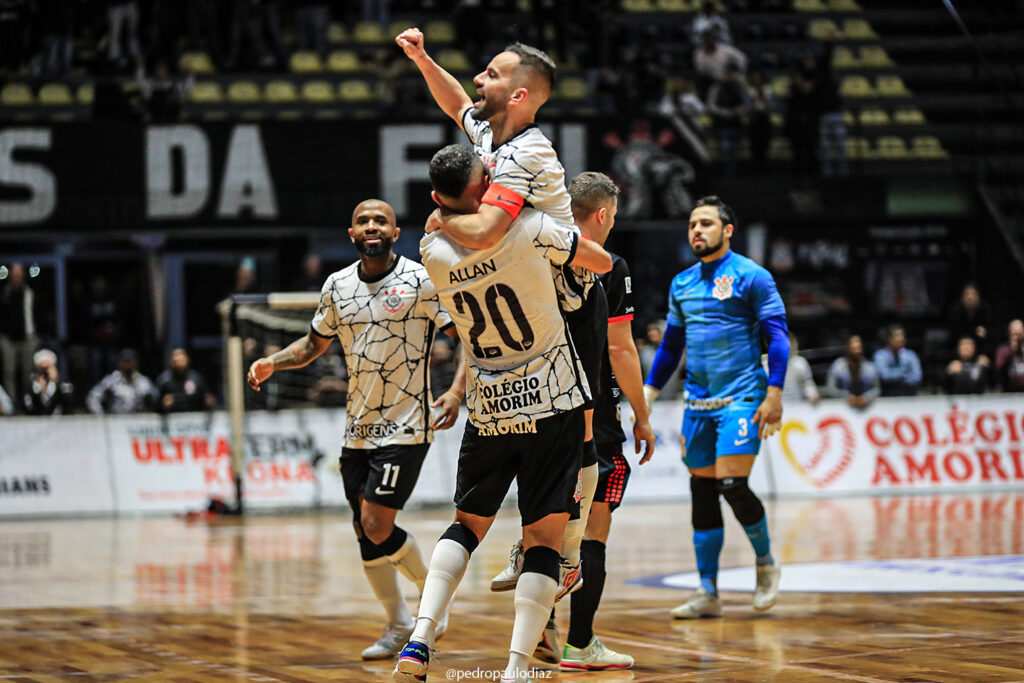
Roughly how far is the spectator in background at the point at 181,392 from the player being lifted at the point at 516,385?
12.5 meters

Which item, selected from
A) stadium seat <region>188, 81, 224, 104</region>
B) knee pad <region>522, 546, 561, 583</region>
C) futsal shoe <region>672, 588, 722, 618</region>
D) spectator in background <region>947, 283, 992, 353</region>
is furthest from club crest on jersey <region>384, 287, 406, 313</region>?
stadium seat <region>188, 81, 224, 104</region>

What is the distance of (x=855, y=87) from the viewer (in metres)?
25.1

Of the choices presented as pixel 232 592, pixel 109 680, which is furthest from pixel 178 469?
pixel 109 680

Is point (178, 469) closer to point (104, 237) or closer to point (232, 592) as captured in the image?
point (104, 237)

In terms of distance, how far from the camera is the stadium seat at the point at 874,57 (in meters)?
25.8

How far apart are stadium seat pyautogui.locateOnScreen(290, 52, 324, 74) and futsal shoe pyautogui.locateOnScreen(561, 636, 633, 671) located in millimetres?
17841

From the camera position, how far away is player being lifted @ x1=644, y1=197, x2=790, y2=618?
805 centimetres

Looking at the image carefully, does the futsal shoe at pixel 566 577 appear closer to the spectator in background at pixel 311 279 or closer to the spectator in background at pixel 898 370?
the spectator in background at pixel 311 279

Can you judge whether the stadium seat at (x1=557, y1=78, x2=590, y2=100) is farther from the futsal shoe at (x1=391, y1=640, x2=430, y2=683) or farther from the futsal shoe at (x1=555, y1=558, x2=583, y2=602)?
the futsal shoe at (x1=391, y1=640, x2=430, y2=683)

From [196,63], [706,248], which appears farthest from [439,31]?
[706,248]

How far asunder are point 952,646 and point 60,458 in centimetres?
1303

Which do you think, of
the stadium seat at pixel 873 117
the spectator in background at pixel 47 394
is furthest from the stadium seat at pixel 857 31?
the spectator in background at pixel 47 394

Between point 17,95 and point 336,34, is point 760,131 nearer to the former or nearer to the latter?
point 336,34

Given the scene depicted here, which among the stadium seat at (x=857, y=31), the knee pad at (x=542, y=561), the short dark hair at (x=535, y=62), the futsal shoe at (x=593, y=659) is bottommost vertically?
the futsal shoe at (x=593, y=659)
